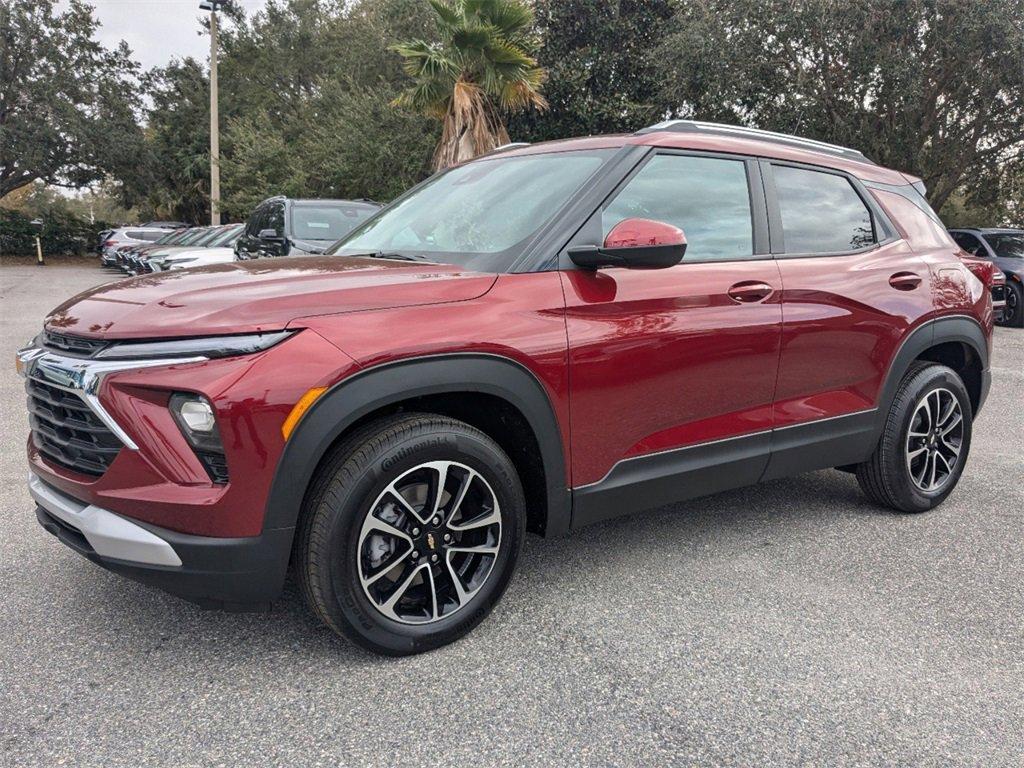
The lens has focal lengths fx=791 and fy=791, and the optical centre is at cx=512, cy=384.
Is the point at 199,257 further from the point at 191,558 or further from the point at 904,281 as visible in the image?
the point at 191,558

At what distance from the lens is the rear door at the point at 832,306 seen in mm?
3492

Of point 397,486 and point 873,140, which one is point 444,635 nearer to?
point 397,486

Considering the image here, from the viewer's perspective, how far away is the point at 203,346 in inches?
89.4

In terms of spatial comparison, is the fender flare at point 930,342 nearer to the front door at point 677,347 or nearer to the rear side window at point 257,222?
the front door at point 677,347

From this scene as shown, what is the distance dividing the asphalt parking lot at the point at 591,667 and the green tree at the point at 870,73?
13237 millimetres

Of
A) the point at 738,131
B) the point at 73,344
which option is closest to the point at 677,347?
the point at 738,131

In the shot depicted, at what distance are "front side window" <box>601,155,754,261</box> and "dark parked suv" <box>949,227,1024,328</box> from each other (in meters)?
11.0

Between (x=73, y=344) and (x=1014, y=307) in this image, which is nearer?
(x=73, y=344)

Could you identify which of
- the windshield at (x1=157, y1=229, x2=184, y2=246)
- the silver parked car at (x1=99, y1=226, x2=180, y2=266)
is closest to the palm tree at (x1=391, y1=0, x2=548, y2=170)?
the windshield at (x1=157, y1=229, x2=184, y2=246)

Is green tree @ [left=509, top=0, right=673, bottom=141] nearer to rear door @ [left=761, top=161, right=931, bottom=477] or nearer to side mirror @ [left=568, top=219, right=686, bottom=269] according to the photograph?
rear door @ [left=761, top=161, right=931, bottom=477]

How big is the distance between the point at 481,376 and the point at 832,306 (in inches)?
73.0

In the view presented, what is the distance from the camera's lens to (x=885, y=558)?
357 centimetres

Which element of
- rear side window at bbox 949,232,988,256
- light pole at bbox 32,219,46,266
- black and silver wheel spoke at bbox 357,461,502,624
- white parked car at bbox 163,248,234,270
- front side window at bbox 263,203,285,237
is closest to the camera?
black and silver wheel spoke at bbox 357,461,502,624

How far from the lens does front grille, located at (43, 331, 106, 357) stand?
2402mm
